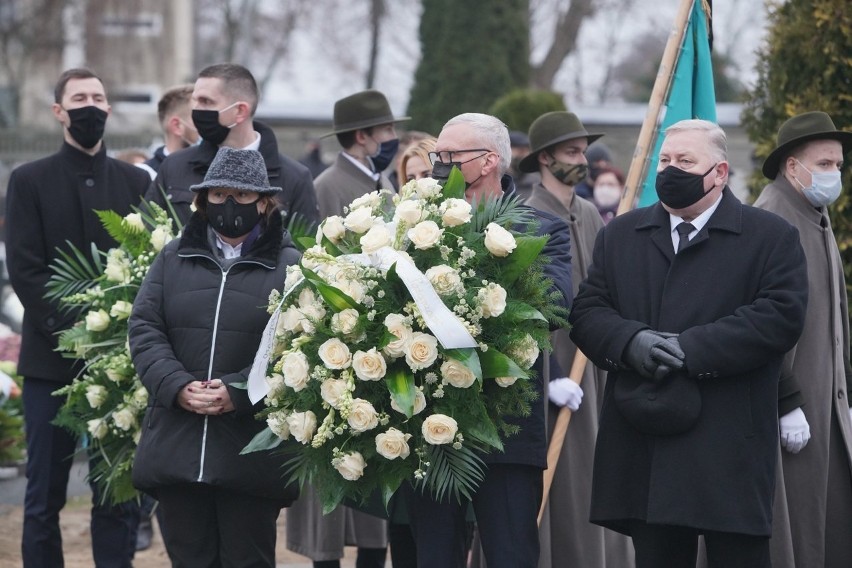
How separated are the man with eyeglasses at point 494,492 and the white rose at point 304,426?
0.61 meters

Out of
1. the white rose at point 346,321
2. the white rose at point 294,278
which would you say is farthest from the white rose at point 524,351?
the white rose at point 294,278

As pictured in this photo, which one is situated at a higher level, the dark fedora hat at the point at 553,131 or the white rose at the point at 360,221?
the dark fedora hat at the point at 553,131

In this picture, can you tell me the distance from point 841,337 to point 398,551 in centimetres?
231

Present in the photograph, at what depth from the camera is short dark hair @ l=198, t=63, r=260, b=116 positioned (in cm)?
679

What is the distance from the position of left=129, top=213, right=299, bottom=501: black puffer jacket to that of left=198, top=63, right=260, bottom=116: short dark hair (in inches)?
53.4

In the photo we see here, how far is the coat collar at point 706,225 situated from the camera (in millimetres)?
5090

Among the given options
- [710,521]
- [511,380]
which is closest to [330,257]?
[511,380]

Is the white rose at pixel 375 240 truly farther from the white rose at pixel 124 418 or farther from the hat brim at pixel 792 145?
the hat brim at pixel 792 145

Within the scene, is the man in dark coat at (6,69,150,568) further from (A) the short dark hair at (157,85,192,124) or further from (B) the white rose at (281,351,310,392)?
(B) the white rose at (281,351,310,392)

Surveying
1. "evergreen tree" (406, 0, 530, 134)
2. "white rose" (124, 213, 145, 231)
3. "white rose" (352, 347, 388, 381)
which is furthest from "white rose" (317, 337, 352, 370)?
"evergreen tree" (406, 0, 530, 134)

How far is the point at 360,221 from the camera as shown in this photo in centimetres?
500

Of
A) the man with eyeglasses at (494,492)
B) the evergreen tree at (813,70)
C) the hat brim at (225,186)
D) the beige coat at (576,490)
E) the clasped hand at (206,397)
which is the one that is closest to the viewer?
the man with eyeglasses at (494,492)

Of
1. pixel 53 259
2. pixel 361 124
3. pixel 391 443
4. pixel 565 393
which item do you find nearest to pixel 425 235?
pixel 391 443

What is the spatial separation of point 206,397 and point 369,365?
935 mm
